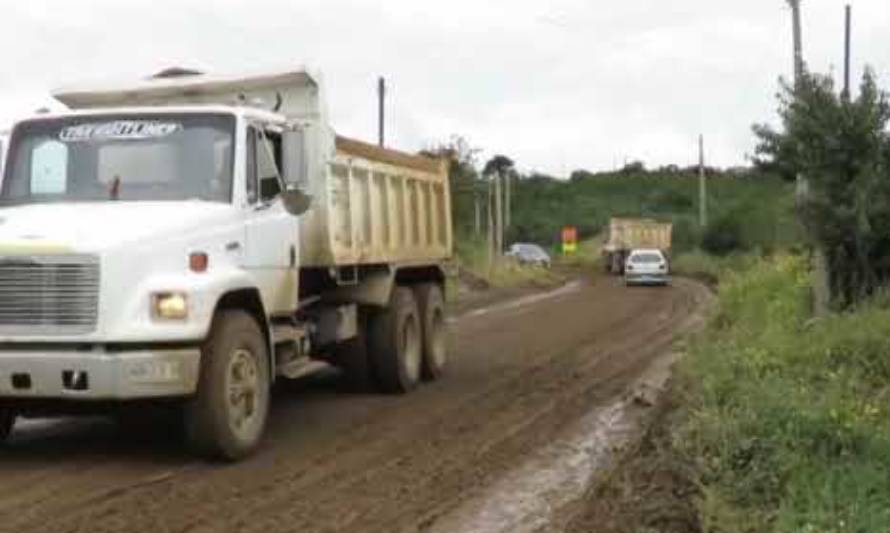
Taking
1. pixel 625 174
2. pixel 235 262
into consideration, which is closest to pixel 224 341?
pixel 235 262

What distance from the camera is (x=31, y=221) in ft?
34.5

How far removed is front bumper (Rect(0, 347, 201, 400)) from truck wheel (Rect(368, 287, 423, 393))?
5.18 metres

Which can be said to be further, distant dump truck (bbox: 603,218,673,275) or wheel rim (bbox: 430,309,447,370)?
distant dump truck (bbox: 603,218,673,275)

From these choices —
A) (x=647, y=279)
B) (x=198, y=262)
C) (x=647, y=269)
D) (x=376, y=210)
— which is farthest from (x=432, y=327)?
(x=647, y=269)

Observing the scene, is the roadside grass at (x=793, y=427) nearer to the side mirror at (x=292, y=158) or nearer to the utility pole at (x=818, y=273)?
the utility pole at (x=818, y=273)

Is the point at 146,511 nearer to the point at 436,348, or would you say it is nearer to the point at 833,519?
the point at 833,519

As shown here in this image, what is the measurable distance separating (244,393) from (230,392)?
0.83 feet

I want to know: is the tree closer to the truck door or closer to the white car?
the truck door

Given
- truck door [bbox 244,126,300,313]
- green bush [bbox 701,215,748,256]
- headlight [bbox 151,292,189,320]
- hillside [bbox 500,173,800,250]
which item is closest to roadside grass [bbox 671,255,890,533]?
truck door [bbox 244,126,300,313]

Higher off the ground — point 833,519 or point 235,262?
point 235,262

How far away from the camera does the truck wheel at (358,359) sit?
15.1 meters

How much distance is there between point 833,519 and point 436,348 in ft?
33.2

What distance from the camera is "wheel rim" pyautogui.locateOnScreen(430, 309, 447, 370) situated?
55.2 feet

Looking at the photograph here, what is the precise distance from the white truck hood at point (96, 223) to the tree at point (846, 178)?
7895mm
